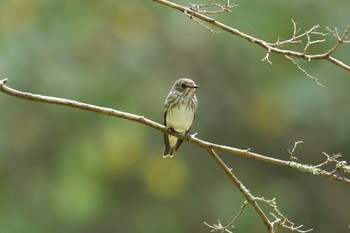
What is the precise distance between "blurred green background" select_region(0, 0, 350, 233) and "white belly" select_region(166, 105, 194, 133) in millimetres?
4269

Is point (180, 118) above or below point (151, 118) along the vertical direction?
above

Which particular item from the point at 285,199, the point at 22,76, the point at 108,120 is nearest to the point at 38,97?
the point at 22,76

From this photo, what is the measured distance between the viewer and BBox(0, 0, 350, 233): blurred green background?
1152 cm

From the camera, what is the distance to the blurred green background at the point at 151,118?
1152cm

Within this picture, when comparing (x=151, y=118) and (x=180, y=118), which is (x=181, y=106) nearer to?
(x=180, y=118)

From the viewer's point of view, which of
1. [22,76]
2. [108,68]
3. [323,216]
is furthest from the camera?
[323,216]

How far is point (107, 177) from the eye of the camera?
496 inches

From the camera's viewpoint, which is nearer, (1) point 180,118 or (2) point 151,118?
(1) point 180,118

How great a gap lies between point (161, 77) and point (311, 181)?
101 inches

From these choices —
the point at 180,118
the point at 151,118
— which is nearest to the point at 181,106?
the point at 180,118

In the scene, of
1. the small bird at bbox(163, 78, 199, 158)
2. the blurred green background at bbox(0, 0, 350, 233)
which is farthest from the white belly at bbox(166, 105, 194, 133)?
the blurred green background at bbox(0, 0, 350, 233)

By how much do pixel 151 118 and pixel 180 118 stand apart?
17.3ft

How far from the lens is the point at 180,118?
22.5 feet

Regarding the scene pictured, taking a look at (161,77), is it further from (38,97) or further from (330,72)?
(38,97)
